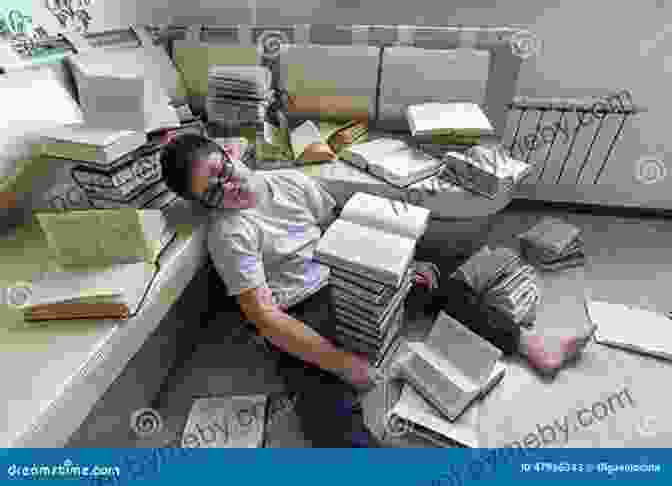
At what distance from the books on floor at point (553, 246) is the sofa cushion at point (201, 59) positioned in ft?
4.98

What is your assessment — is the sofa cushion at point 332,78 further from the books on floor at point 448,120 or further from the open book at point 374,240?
the open book at point 374,240

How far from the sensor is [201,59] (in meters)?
1.92

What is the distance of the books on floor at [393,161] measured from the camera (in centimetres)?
156

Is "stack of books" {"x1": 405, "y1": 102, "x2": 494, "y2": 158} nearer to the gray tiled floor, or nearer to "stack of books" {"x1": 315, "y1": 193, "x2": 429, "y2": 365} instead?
"stack of books" {"x1": 315, "y1": 193, "x2": 429, "y2": 365}

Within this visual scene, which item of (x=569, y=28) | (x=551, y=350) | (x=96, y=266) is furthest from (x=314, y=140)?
(x=569, y=28)

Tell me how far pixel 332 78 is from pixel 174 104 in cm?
71

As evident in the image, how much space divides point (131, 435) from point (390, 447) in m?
0.91

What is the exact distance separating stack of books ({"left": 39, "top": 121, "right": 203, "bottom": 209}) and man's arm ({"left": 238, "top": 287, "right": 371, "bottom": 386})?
431 millimetres

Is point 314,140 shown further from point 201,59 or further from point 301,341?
point 301,341

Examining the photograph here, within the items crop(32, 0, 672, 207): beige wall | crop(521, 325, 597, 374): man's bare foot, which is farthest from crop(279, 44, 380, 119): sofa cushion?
crop(521, 325, 597, 374): man's bare foot

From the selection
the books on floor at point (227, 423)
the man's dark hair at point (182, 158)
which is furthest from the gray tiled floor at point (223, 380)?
the man's dark hair at point (182, 158)

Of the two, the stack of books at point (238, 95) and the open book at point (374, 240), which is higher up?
the stack of books at point (238, 95)

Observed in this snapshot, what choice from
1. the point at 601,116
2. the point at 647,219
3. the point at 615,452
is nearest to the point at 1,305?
the point at 615,452

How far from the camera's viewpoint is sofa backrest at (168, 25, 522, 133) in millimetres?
1747
